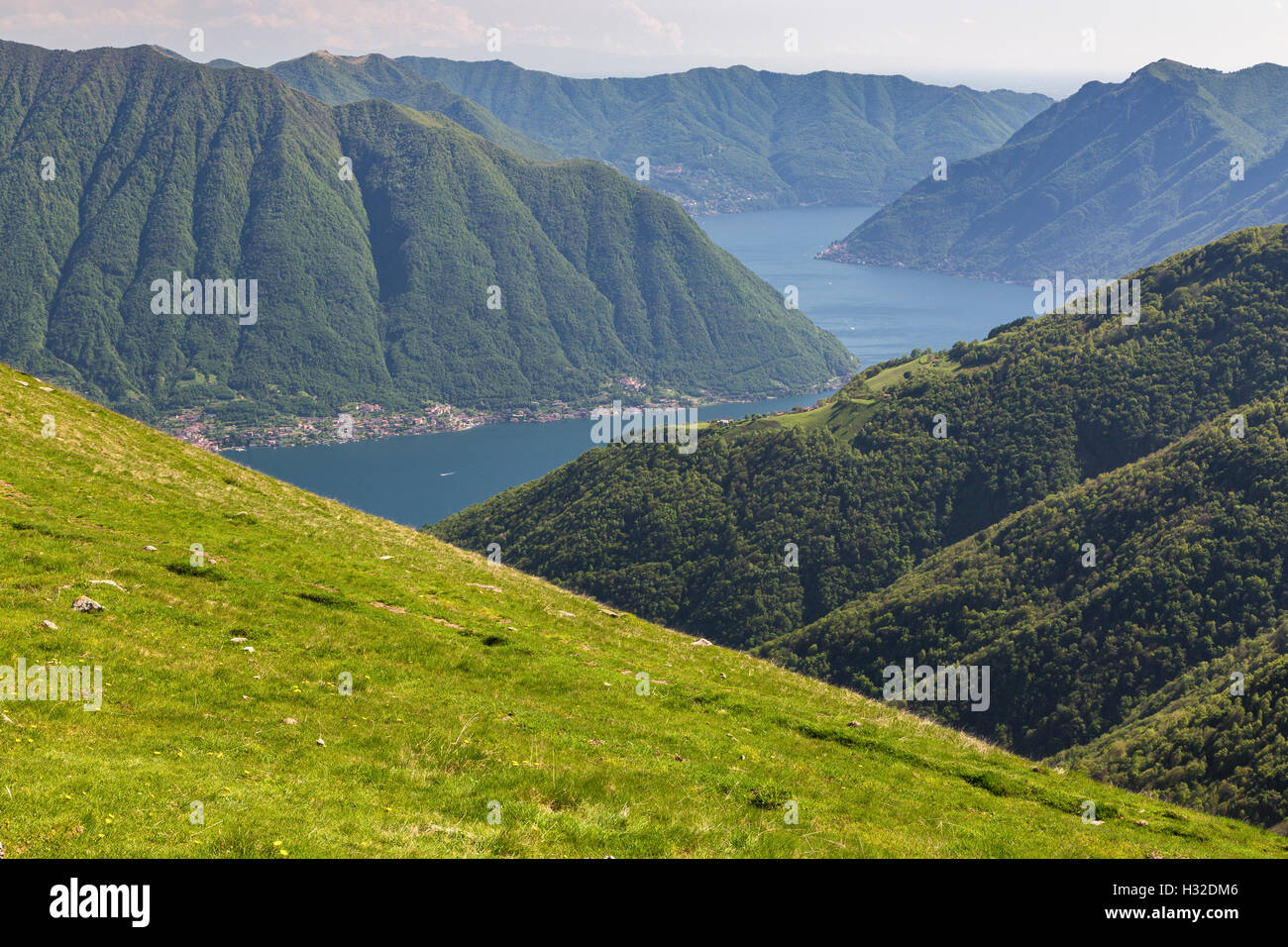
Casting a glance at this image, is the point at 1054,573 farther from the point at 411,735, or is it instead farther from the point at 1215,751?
the point at 411,735

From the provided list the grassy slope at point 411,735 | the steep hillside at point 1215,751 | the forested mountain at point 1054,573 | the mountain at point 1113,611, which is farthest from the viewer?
the forested mountain at point 1054,573

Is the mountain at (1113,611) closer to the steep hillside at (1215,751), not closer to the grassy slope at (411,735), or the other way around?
the steep hillside at (1215,751)

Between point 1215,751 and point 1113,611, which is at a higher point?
point 1113,611

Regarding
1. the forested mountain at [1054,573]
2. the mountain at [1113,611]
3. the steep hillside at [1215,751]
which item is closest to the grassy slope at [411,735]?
the steep hillside at [1215,751]

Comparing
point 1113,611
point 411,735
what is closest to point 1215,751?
point 1113,611

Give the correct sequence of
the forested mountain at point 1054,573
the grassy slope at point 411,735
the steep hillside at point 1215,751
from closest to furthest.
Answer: the grassy slope at point 411,735
the steep hillside at point 1215,751
the forested mountain at point 1054,573

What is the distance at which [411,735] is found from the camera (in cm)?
2256

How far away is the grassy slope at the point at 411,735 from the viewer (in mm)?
17094

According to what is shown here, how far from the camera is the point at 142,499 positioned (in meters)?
42.2

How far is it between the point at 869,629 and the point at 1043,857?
125981 mm

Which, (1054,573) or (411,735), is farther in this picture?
(1054,573)

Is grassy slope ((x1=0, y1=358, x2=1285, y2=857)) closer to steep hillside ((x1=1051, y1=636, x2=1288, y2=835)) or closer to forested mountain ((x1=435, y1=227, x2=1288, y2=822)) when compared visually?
steep hillside ((x1=1051, y1=636, x2=1288, y2=835))

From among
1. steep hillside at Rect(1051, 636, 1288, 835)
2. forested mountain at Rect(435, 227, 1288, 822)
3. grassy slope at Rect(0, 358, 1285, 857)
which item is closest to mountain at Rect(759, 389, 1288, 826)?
Result: forested mountain at Rect(435, 227, 1288, 822)

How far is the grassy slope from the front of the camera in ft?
56.1
